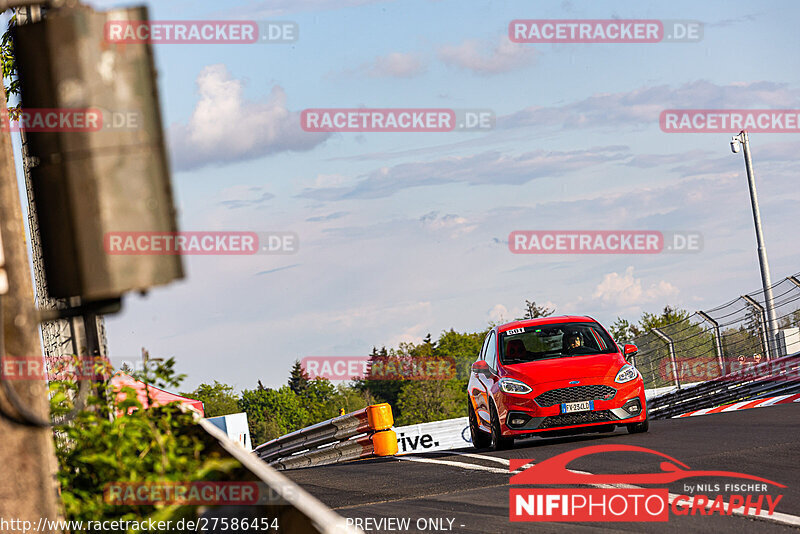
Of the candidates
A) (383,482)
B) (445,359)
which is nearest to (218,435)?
(383,482)

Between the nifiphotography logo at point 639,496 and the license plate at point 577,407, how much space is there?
297cm

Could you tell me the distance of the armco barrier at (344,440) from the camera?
49.4 ft

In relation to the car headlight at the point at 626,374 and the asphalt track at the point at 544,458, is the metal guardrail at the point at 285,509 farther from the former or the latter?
the car headlight at the point at 626,374

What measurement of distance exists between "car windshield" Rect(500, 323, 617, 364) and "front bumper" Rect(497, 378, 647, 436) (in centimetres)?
83

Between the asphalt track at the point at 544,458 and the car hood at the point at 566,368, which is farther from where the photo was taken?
the car hood at the point at 566,368

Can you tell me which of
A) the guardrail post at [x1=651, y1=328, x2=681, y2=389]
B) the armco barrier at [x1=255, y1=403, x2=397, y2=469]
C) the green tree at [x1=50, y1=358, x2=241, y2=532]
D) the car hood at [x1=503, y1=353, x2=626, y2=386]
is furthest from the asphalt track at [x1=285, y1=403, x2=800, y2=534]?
the guardrail post at [x1=651, y1=328, x2=681, y2=389]

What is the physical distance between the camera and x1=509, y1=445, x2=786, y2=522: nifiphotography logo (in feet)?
22.6

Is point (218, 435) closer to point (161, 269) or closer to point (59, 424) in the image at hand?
point (59, 424)

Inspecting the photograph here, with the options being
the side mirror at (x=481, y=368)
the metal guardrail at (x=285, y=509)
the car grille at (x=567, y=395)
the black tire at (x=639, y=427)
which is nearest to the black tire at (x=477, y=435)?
the side mirror at (x=481, y=368)

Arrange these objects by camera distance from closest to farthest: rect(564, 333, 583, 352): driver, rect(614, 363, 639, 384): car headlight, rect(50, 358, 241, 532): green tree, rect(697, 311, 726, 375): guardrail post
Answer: rect(50, 358, 241, 532): green tree < rect(614, 363, 639, 384): car headlight < rect(564, 333, 583, 352): driver < rect(697, 311, 726, 375): guardrail post

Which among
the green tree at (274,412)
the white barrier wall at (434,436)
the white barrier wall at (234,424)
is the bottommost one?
the green tree at (274,412)

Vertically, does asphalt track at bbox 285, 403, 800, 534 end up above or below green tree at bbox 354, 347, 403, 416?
above

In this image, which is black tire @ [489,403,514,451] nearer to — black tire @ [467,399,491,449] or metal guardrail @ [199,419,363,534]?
black tire @ [467,399,491,449]

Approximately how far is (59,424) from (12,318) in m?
1.22
